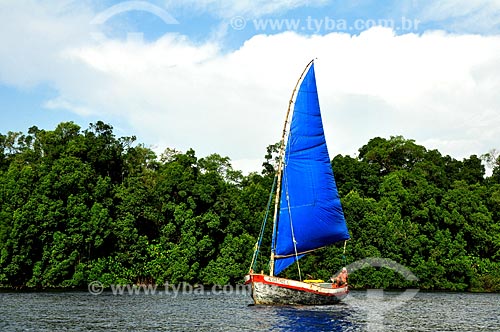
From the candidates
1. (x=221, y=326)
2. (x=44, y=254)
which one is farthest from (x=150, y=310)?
(x=44, y=254)

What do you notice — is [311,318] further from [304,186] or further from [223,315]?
[304,186]

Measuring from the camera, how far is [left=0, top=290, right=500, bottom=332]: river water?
32.8m

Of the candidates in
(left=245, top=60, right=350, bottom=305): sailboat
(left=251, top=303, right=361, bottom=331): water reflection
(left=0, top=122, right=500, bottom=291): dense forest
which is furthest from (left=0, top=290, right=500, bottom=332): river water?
(left=0, top=122, right=500, bottom=291): dense forest

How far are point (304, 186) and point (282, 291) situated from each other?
25.9ft

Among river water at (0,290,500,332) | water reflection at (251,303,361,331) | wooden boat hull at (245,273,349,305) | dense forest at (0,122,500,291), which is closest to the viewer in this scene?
water reflection at (251,303,361,331)

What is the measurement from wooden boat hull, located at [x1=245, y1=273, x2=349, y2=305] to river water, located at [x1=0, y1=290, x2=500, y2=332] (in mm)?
631

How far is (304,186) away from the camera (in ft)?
149

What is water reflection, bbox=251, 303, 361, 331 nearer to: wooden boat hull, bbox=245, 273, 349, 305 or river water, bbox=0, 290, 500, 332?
river water, bbox=0, 290, 500, 332

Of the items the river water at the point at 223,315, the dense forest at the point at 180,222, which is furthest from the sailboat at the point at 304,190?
the dense forest at the point at 180,222

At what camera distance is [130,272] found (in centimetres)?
6962

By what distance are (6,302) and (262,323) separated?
74.2ft

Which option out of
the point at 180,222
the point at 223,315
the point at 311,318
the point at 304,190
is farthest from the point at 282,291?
the point at 180,222

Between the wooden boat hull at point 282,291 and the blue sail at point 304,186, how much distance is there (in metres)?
2.98

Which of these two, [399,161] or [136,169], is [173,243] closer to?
[136,169]
